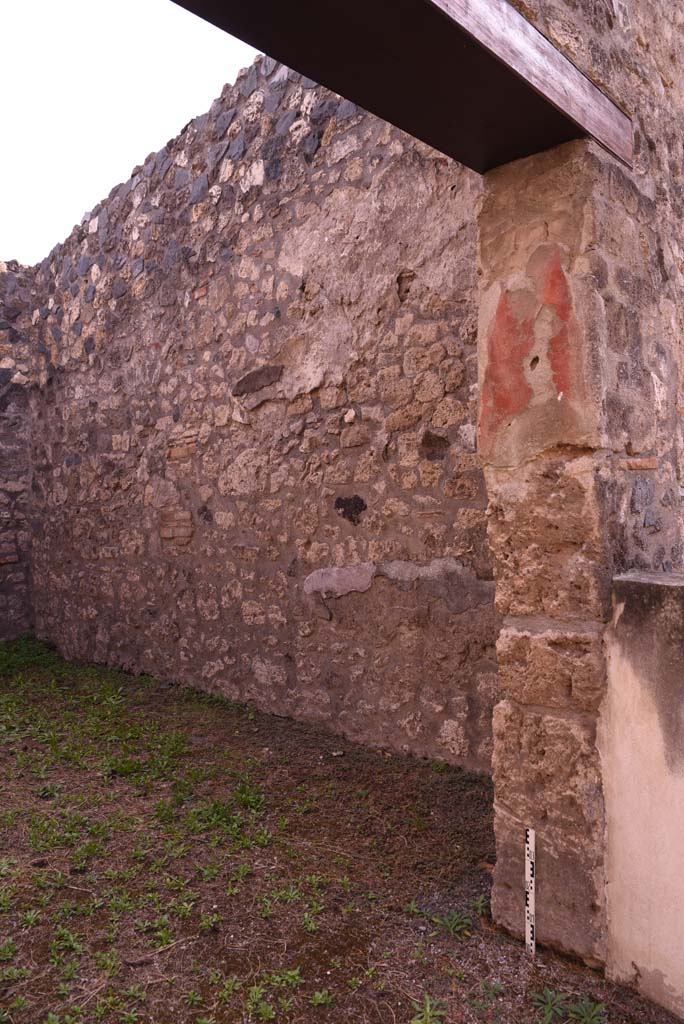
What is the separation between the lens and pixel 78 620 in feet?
19.1

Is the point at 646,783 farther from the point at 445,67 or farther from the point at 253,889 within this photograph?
the point at 445,67

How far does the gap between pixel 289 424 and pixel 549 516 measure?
2217 mm

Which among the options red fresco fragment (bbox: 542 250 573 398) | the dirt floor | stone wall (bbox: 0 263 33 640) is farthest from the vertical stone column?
stone wall (bbox: 0 263 33 640)

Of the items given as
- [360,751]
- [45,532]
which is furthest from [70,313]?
[360,751]

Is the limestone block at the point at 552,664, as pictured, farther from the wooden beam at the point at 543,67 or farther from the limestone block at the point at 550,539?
the wooden beam at the point at 543,67

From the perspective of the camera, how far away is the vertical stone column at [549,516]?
1.99 m

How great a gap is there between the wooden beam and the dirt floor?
2215mm

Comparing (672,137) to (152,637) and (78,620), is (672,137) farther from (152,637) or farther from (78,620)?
(78,620)

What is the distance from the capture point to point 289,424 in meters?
4.07

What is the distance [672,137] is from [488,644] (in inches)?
79.1

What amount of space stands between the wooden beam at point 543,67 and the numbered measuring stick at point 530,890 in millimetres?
1910

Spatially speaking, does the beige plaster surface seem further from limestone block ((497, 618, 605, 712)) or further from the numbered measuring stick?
the numbered measuring stick

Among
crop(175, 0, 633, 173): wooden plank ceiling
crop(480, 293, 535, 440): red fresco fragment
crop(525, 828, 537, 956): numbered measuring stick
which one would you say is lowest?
crop(525, 828, 537, 956): numbered measuring stick

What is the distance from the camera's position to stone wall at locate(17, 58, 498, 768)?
11.0ft
